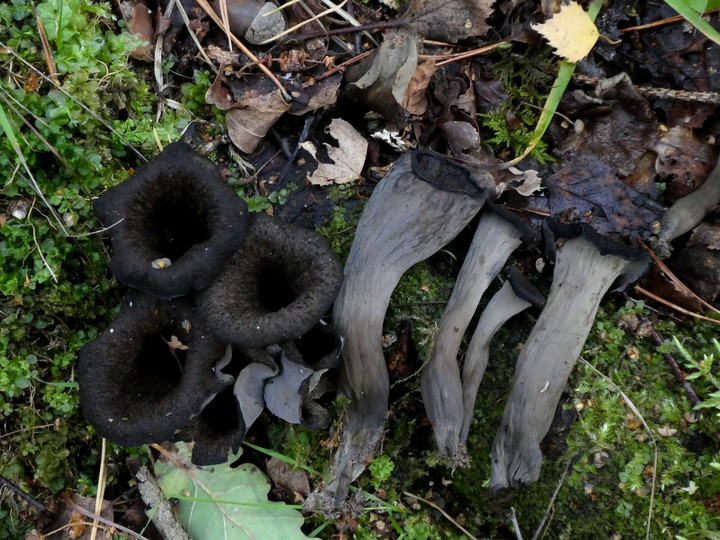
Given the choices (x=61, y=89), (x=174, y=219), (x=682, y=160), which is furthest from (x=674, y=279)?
(x=61, y=89)

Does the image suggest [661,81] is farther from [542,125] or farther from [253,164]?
[253,164]

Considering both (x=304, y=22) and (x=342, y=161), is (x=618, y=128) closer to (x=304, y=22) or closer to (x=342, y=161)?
(x=342, y=161)

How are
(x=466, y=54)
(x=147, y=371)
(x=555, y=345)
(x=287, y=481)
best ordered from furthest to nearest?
(x=466, y=54), (x=287, y=481), (x=147, y=371), (x=555, y=345)

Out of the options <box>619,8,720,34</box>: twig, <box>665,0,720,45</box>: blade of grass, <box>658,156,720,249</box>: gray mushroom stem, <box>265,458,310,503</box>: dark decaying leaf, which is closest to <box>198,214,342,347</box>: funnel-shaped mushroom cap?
<box>265,458,310,503</box>: dark decaying leaf

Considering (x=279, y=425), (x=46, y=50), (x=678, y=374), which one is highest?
(x=46, y=50)

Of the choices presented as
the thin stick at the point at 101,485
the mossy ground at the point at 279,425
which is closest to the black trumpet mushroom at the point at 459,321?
the mossy ground at the point at 279,425

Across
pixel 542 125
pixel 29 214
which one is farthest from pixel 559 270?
pixel 29 214
